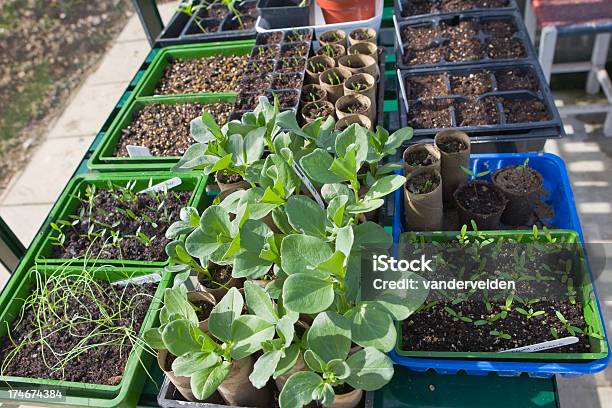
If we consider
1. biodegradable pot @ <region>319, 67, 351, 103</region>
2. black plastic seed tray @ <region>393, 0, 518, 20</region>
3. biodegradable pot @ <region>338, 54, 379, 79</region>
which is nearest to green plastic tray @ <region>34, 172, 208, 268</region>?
Result: biodegradable pot @ <region>319, 67, 351, 103</region>

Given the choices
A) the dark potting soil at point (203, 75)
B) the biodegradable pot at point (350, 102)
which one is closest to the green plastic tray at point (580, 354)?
the biodegradable pot at point (350, 102)

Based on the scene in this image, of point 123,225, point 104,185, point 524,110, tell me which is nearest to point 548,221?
point 524,110

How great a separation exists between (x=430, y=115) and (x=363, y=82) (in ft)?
0.80

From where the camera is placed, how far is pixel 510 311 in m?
1.17

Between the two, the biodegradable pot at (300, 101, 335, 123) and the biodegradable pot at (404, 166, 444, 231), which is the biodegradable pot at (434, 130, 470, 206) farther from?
the biodegradable pot at (300, 101, 335, 123)

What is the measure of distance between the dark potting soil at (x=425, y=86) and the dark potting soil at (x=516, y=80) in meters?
0.19

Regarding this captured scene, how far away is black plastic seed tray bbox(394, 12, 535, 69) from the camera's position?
6.14ft

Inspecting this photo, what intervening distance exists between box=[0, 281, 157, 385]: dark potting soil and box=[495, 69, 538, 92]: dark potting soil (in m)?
1.29


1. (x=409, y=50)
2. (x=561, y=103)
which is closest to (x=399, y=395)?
(x=409, y=50)

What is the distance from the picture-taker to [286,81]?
1.80 meters

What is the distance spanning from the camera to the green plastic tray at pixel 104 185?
1503 mm

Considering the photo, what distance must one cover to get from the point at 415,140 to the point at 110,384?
3.45 ft

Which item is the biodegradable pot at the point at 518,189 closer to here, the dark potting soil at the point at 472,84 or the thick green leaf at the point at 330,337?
the dark potting soil at the point at 472,84

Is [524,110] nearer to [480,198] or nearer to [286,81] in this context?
[480,198]
